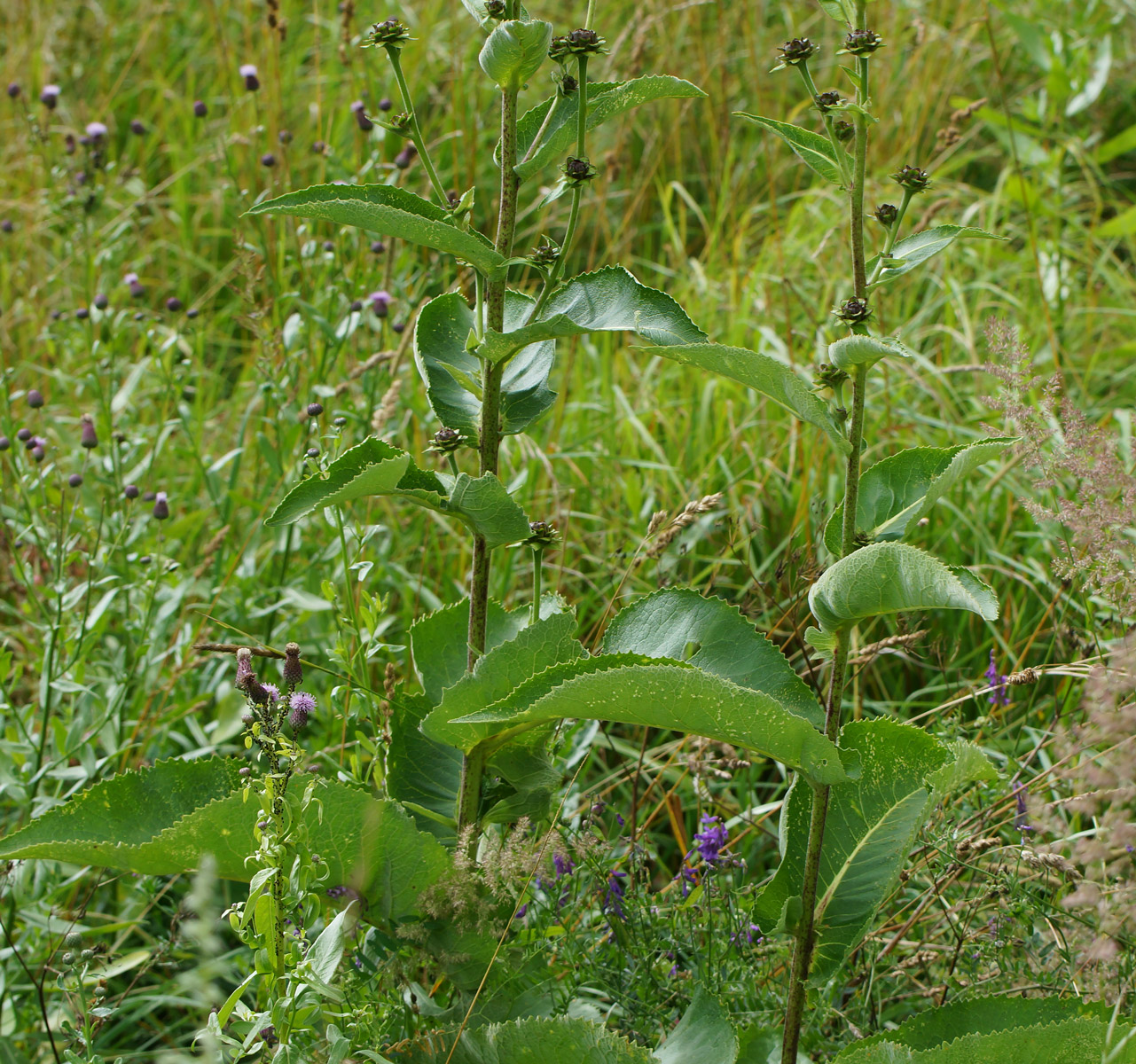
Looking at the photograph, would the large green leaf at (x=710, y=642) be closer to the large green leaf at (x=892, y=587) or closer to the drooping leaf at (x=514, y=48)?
the large green leaf at (x=892, y=587)

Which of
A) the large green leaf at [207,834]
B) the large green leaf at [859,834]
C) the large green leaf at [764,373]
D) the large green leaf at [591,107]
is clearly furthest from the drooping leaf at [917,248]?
the large green leaf at [207,834]

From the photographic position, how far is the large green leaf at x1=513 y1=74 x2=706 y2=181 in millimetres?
1276

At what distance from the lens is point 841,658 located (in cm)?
126

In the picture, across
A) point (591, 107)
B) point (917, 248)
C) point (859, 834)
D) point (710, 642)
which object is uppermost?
point (591, 107)

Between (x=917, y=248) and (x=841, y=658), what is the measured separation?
0.46 metres

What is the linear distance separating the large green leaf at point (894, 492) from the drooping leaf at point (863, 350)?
5.7 inches

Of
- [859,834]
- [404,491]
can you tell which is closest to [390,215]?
[404,491]

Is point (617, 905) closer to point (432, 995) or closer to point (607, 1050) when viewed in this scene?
point (432, 995)

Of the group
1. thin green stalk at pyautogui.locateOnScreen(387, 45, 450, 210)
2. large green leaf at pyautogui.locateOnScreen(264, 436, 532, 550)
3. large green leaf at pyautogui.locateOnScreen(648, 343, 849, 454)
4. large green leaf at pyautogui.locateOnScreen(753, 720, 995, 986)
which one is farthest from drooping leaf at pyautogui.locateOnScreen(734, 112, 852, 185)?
large green leaf at pyautogui.locateOnScreen(753, 720, 995, 986)

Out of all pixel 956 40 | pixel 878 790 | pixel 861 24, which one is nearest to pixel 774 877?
pixel 878 790

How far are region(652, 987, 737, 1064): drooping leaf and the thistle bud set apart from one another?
0.80 meters

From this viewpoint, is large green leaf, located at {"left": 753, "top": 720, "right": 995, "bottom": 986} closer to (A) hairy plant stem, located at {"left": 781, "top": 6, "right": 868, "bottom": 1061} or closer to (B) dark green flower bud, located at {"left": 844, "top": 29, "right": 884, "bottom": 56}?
(A) hairy plant stem, located at {"left": 781, "top": 6, "right": 868, "bottom": 1061}

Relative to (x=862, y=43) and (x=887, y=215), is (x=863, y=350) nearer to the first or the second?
(x=887, y=215)

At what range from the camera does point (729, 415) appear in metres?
3.10
